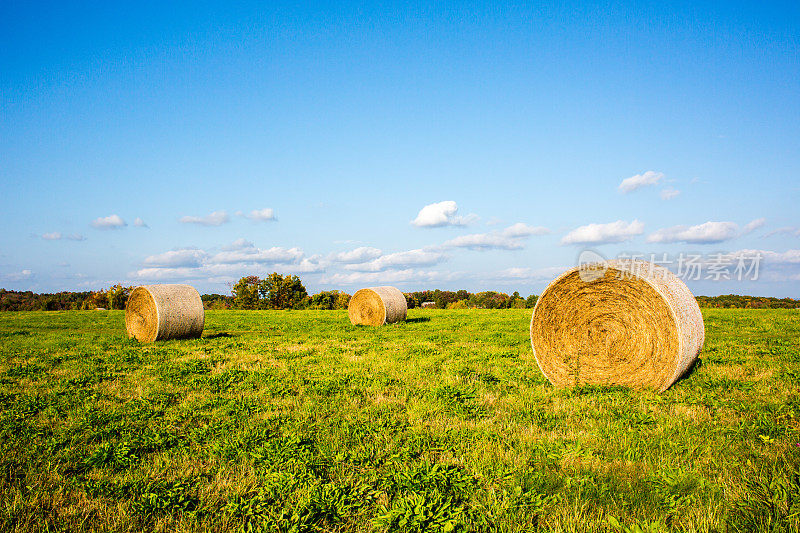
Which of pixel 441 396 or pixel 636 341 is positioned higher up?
pixel 636 341

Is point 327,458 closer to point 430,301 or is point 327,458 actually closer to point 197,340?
point 197,340

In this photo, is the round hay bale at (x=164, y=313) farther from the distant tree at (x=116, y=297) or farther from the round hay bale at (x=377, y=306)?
the distant tree at (x=116, y=297)

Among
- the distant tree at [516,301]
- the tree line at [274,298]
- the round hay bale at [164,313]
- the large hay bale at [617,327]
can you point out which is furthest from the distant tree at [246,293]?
the large hay bale at [617,327]

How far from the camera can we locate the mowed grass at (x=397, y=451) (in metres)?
4.09

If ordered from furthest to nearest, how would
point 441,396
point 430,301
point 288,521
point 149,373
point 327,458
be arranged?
1. point 430,301
2. point 149,373
3. point 441,396
4. point 327,458
5. point 288,521

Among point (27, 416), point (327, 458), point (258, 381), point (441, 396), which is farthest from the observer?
point (258, 381)

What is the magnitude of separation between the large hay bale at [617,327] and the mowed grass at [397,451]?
22.7 inches

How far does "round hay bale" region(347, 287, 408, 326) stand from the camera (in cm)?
2308

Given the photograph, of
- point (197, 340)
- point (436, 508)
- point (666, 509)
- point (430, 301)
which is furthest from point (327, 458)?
point (430, 301)

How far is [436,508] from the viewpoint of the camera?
4.11 m

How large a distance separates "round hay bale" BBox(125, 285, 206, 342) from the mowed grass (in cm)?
612

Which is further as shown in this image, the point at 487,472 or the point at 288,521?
the point at 487,472

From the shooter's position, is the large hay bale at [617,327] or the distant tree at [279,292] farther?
the distant tree at [279,292]

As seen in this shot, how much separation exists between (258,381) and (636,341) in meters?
7.81
